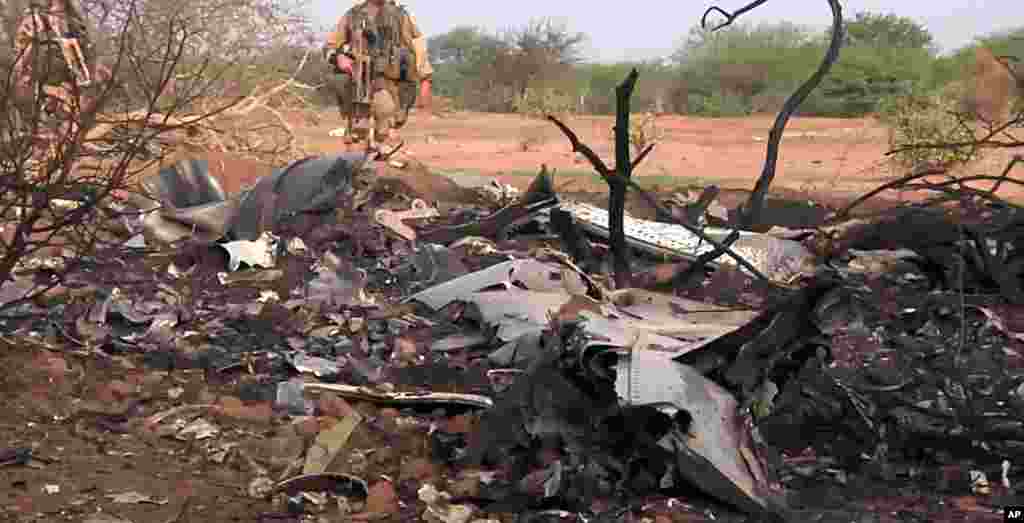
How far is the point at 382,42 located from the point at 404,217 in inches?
166

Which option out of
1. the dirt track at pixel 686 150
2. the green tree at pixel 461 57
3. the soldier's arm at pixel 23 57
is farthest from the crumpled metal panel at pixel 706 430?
the green tree at pixel 461 57

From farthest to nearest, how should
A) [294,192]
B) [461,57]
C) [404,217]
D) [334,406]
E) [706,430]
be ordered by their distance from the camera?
[461,57]
[404,217]
[294,192]
[334,406]
[706,430]

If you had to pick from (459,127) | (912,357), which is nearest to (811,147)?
(459,127)

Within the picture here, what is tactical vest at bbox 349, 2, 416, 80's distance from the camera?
38.9 ft

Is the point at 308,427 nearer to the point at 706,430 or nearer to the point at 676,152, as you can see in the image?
the point at 706,430

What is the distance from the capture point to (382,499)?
343cm

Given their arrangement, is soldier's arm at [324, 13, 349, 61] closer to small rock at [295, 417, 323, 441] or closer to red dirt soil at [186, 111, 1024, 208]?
red dirt soil at [186, 111, 1024, 208]

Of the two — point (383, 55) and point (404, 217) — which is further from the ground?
point (383, 55)

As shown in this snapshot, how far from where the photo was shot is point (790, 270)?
642 cm

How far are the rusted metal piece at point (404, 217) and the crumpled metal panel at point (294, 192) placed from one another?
12.7 inches

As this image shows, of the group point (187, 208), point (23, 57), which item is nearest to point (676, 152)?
point (187, 208)

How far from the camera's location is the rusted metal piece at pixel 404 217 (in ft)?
25.0

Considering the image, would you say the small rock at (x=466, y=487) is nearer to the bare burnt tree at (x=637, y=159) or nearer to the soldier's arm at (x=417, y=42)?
the bare burnt tree at (x=637, y=159)

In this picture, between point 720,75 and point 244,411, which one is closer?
point 244,411
